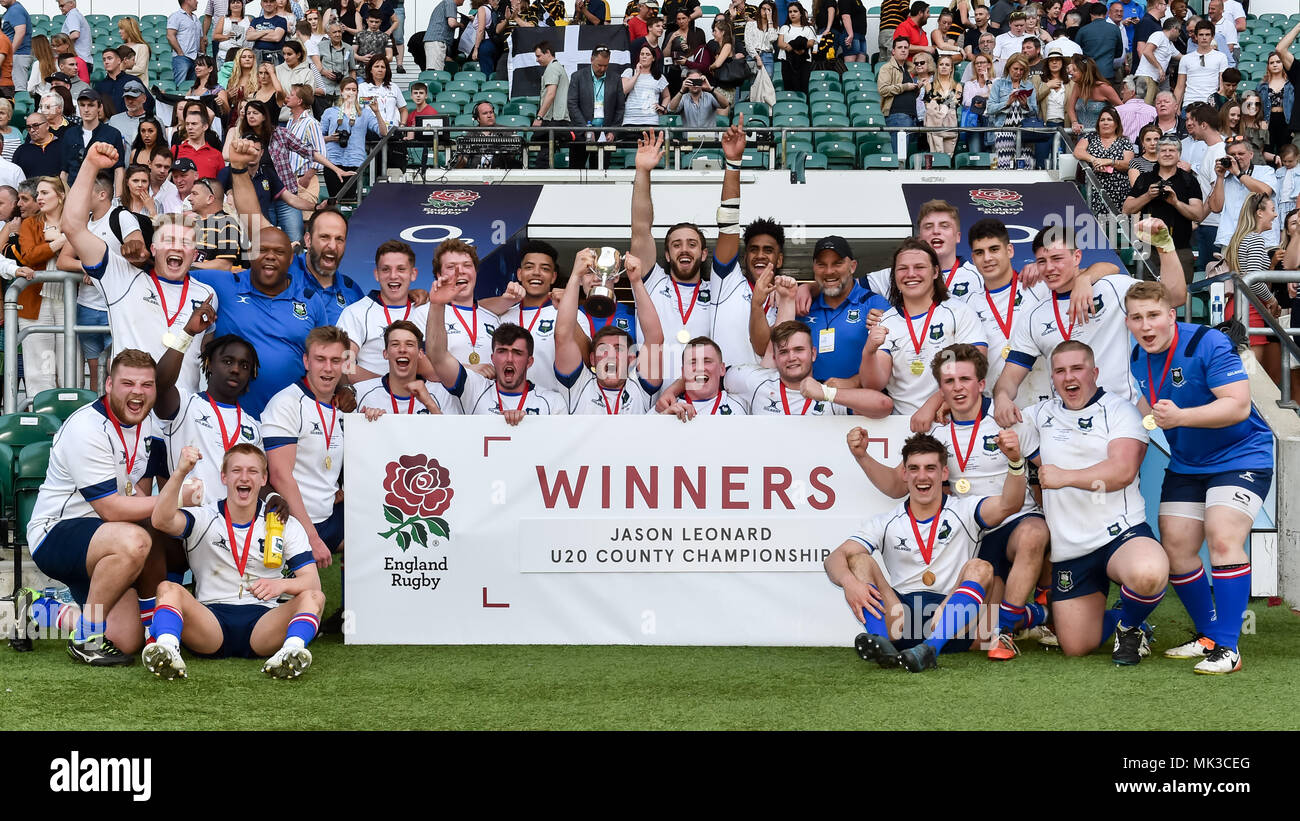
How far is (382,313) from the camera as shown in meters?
7.21

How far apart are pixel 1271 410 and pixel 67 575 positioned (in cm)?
642

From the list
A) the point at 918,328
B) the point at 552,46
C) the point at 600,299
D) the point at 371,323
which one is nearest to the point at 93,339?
the point at 371,323

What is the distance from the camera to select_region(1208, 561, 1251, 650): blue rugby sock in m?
5.88

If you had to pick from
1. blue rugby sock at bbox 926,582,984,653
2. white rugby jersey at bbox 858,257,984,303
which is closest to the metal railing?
white rugby jersey at bbox 858,257,984,303

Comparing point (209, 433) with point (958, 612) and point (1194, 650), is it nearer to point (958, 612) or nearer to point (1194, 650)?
point (958, 612)

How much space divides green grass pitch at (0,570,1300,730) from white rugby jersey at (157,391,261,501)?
2.66 ft

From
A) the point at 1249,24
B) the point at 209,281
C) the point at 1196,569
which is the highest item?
the point at 1249,24

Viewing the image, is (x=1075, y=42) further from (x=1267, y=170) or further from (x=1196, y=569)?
(x=1196, y=569)

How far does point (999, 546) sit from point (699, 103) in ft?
28.1

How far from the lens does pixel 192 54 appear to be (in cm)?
1634

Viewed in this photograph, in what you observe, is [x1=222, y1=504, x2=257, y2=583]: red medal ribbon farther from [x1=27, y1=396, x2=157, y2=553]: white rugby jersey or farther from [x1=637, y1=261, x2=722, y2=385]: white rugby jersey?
[x1=637, y1=261, x2=722, y2=385]: white rugby jersey

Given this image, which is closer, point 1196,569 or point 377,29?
point 1196,569

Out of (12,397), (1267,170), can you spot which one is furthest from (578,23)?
(12,397)

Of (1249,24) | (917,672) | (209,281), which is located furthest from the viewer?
(1249,24)
